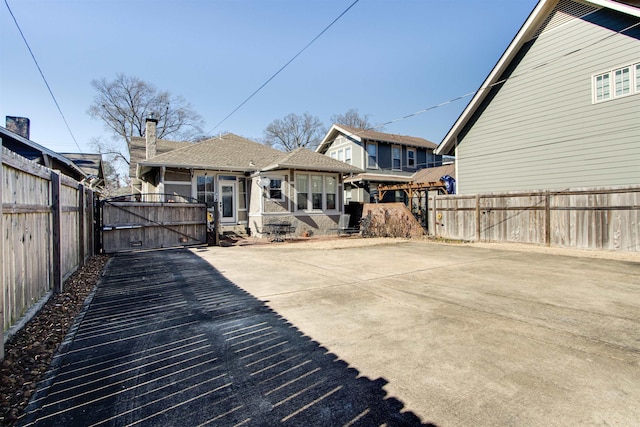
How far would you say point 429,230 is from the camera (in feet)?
47.4

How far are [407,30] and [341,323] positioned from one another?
11.5 meters

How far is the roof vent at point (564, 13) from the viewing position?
10789 mm

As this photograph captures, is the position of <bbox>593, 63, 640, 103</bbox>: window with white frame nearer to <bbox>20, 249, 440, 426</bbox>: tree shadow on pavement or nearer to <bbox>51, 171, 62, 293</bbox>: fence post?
<bbox>20, 249, 440, 426</bbox>: tree shadow on pavement

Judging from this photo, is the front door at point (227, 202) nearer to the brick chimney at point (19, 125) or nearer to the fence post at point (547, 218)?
the brick chimney at point (19, 125)

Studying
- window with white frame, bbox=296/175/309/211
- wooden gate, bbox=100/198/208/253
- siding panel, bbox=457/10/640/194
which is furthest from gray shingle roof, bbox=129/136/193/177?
siding panel, bbox=457/10/640/194

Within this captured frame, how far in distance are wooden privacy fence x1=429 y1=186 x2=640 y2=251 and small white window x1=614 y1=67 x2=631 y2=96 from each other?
3323mm

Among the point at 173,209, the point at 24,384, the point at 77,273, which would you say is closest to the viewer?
the point at 24,384

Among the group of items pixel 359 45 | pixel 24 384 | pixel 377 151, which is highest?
pixel 359 45

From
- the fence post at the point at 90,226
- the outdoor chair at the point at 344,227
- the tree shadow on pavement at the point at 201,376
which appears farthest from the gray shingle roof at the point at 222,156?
the tree shadow on pavement at the point at 201,376

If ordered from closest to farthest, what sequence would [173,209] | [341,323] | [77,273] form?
[341,323], [77,273], [173,209]

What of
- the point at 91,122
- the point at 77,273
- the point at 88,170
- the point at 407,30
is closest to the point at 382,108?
the point at 407,30

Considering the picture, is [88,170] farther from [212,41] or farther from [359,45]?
[359,45]

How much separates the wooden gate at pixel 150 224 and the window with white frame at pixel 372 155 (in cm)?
1379

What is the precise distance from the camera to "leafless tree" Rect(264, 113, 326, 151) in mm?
42812
